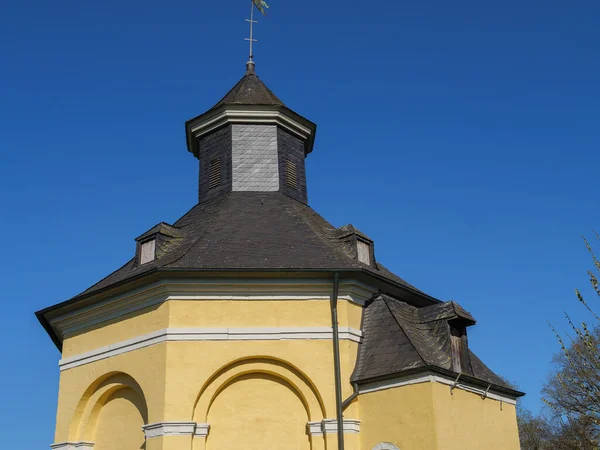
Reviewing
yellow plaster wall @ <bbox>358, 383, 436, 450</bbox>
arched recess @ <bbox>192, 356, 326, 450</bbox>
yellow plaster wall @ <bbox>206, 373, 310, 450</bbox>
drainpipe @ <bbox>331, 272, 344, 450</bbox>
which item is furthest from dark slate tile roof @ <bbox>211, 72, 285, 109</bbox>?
yellow plaster wall @ <bbox>358, 383, 436, 450</bbox>

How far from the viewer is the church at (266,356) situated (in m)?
13.5

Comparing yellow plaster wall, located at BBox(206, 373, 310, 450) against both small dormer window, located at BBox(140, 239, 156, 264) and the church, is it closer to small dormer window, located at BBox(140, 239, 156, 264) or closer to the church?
the church

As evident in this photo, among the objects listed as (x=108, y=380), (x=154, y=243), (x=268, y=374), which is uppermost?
(x=154, y=243)

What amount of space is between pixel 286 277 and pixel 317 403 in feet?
8.82

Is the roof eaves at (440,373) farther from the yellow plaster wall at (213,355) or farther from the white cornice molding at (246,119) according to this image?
the white cornice molding at (246,119)

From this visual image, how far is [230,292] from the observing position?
14.5 metres

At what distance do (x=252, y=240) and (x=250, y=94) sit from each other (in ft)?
21.7

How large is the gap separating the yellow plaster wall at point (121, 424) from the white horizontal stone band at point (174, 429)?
88 cm

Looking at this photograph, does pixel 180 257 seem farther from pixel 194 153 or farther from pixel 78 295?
pixel 194 153

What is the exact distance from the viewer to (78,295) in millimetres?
16031

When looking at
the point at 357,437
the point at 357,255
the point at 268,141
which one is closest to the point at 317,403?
the point at 357,437

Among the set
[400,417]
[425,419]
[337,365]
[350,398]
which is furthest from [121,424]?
[425,419]

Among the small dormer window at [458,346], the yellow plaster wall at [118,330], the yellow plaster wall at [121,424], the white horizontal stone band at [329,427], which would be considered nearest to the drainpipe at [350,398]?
the white horizontal stone band at [329,427]

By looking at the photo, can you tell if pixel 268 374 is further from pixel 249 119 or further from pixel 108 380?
pixel 249 119
